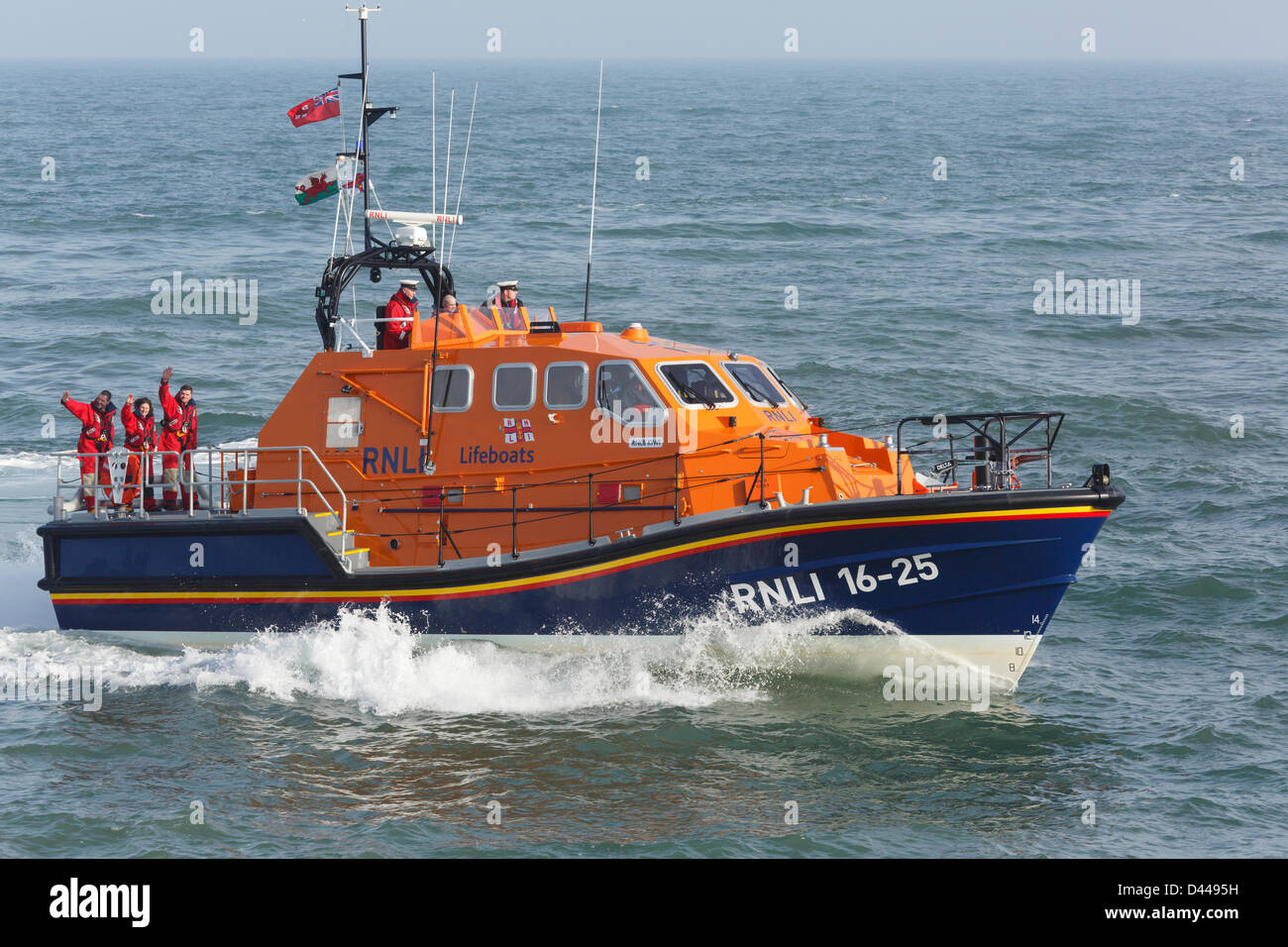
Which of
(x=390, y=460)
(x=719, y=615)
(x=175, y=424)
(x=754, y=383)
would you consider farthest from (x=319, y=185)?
(x=719, y=615)

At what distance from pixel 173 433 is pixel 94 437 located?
797 millimetres

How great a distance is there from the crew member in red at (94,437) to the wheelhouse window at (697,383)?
510cm

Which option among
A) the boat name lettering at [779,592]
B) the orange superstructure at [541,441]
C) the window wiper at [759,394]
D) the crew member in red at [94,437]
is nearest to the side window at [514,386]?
the orange superstructure at [541,441]

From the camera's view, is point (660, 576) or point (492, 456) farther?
point (492, 456)

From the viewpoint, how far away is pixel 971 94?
11075cm

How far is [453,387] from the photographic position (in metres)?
11.2

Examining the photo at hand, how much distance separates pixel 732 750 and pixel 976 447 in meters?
3.04

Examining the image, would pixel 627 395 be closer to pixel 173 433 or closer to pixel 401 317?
pixel 401 317

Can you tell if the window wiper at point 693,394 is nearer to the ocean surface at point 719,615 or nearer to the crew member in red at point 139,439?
the ocean surface at point 719,615

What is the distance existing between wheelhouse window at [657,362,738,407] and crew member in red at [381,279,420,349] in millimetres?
2283

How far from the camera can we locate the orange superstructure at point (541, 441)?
10.8 meters

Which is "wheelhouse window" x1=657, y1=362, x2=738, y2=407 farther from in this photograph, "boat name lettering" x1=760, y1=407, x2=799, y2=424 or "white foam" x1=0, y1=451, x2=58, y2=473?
"white foam" x1=0, y1=451, x2=58, y2=473

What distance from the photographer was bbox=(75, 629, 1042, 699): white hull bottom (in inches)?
412
